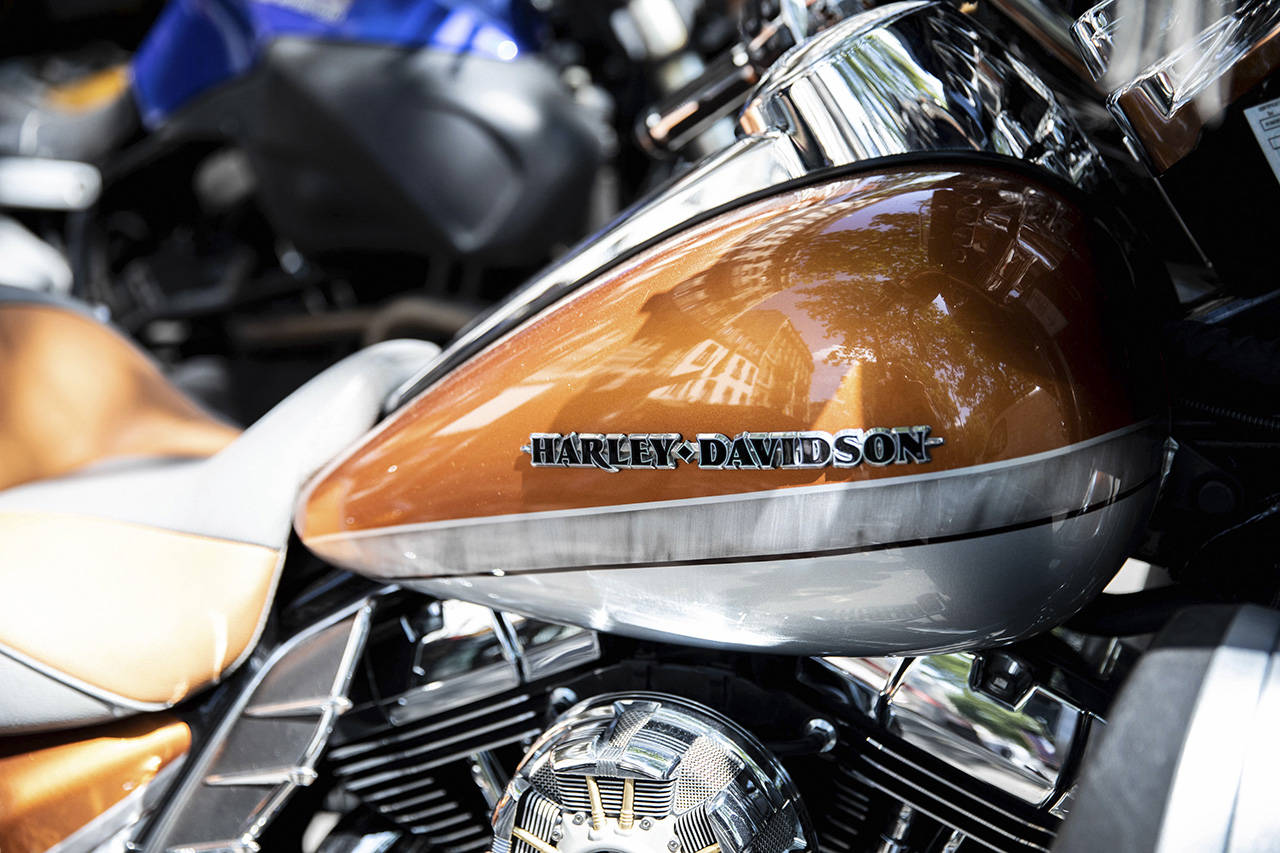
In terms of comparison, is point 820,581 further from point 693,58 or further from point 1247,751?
point 693,58

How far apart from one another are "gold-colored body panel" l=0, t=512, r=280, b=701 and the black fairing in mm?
1166

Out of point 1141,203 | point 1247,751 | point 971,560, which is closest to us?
point 1247,751

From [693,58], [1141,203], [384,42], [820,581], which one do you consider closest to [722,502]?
[820,581]

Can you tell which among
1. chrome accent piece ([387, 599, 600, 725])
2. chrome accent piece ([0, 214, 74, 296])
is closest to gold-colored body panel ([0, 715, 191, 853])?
chrome accent piece ([387, 599, 600, 725])

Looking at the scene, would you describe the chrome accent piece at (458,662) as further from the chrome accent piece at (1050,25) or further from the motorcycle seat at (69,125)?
the motorcycle seat at (69,125)

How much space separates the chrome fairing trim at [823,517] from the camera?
0.57 meters

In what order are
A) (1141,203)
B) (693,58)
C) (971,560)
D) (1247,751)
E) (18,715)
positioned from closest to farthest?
(1247,751) → (971,560) → (1141,203) → (18,715) → (693,58)

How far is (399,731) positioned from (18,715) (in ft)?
0.94

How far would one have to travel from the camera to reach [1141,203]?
0.69 meters

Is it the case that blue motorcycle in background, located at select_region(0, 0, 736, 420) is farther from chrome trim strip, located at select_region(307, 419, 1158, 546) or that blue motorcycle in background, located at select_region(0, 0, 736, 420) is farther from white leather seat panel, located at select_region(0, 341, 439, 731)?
chrome trim strip, located at select_region(307, 419, 1158, 546)

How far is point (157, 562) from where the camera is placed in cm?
83

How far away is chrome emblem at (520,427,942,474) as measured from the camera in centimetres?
57

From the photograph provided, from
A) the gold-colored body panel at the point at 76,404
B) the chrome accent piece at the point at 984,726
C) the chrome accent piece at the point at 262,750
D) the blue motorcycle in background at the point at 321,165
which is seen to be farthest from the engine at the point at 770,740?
the blue motorcycle in background at the point at 321,165

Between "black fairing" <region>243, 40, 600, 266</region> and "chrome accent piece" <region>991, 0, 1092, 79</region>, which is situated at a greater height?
"chrome accent piece" <region>991, 0, 1092, 79</region>
